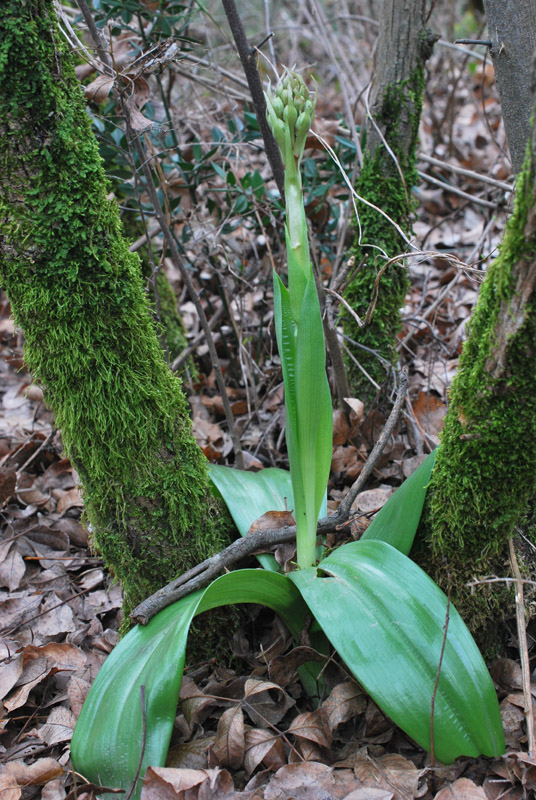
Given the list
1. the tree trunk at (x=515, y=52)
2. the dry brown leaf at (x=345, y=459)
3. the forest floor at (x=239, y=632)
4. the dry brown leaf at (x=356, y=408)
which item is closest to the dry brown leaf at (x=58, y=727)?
the forest floor at (x=239, y=632)

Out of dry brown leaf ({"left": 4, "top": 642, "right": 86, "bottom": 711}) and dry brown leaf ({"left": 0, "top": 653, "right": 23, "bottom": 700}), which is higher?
dry brown leaf ({"left": 0, "top": 653, "right": 23, "bottom": 700})

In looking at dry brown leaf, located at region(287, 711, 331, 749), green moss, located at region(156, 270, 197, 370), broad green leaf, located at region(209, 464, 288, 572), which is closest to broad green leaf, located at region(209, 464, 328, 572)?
broad green leaf, located at region(209, 464, 288, 572)

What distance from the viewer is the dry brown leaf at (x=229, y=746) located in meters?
1.24

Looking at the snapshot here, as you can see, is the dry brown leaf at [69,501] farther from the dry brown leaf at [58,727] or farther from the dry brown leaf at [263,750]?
the dry brown leaf at [263,750]

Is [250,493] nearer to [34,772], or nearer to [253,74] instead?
[34,772]

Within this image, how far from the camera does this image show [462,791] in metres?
1.11

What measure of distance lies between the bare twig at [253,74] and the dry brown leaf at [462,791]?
1.42 m

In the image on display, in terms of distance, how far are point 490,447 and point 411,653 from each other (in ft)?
1.42

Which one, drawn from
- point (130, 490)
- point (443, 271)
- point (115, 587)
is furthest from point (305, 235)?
point (443, 271)

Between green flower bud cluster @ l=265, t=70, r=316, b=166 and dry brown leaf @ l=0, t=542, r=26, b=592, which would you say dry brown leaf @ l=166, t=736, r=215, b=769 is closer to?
dry brown leaf @ l=0, t=542, r=26, b=592

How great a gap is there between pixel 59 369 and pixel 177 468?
0.37 metres

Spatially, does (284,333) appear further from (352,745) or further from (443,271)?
(443,271)

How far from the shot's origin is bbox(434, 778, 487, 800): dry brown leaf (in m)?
1.09

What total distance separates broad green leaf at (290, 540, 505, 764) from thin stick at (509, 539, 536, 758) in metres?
0.08
